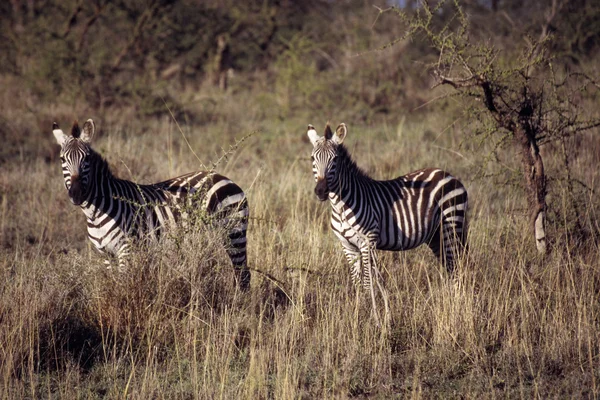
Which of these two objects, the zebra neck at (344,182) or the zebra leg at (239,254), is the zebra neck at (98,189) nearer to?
the zebra leg at (239,254)

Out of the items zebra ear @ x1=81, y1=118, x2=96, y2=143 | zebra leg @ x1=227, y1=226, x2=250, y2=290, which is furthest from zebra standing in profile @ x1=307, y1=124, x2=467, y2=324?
zebra ear @ x1=81, y1=118, x2=96, y2=143

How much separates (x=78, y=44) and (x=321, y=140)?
448 inches

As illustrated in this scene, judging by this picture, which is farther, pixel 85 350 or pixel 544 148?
pixel 544 148

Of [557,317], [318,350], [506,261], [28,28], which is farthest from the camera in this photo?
[28,28]

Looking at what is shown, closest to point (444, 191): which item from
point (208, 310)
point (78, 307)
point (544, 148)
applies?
point (208, 310)

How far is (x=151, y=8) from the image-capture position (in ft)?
56.7

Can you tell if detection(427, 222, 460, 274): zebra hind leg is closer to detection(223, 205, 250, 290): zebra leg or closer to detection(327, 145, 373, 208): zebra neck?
detection(327, 145, 373, 208): zebra neck

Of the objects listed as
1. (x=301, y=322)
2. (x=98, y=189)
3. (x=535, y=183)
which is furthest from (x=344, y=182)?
(x=98, y=189)

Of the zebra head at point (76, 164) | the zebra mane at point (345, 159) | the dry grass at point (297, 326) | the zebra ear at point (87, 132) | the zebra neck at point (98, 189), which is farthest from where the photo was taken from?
the zebra mane at point (345, 159)

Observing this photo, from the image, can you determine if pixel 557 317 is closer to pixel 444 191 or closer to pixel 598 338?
pixel 598 338

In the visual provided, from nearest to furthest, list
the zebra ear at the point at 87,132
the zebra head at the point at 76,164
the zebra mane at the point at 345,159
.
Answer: the zebra head at the point at 76,164 < the zebra ear at the point at 87,132 < the zebra mane at the point at 345,159

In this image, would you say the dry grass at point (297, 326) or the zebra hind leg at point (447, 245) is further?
the zebra hind leg at point (447, 245)

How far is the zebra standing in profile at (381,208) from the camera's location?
5.55m

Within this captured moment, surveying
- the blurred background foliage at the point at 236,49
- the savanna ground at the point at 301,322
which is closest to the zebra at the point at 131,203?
the savanna ground at the point at 301,322
